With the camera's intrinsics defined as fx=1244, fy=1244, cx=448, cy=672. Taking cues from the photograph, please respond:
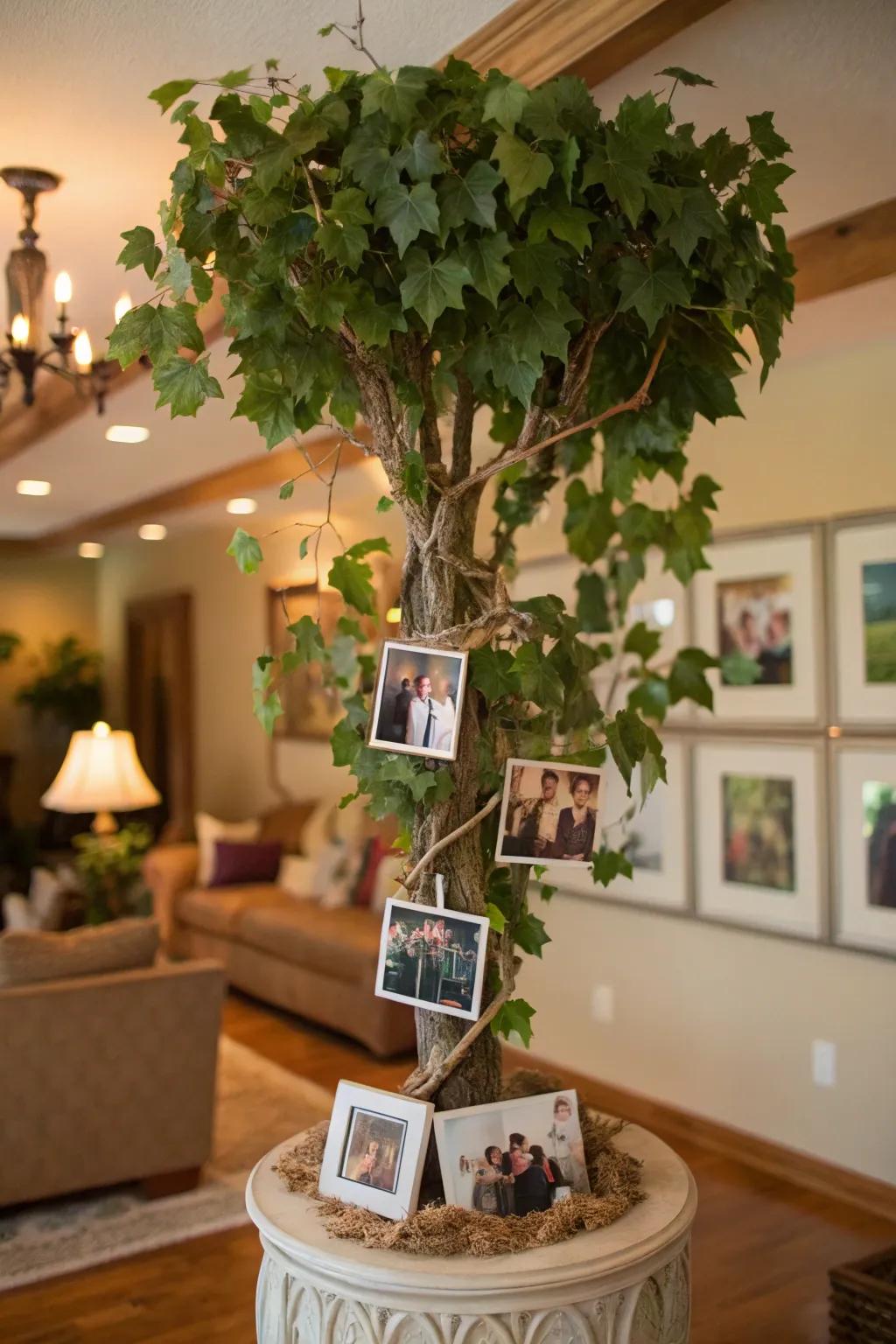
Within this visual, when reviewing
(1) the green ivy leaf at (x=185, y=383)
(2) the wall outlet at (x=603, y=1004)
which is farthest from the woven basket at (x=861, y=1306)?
(1) the green ivy leaf at (x=185, y=383)

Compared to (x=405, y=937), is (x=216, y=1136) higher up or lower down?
lower down

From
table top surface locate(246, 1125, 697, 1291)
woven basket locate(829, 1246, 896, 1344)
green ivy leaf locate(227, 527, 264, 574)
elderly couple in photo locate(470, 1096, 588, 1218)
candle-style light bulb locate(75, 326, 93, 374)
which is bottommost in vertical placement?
woven basket locate(829, 1246, 896, 1344)

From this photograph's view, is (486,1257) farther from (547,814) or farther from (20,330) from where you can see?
(20,330)

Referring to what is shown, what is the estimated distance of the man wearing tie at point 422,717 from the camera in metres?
1.75

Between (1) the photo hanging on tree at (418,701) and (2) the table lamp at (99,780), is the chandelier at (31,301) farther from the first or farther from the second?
(2) the table lamp at (99,780)

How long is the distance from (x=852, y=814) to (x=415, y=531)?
7.81 feet

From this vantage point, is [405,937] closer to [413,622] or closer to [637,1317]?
[413,622]

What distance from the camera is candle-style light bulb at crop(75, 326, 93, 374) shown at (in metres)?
3.11

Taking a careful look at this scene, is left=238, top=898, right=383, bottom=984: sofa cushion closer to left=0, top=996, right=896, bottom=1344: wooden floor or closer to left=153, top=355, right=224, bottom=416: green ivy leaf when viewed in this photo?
left=0, top=996, right=896, bottom=1344: wooden floor

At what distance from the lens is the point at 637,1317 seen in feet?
5.29

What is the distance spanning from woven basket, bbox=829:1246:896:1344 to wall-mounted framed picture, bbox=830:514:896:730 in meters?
1.54

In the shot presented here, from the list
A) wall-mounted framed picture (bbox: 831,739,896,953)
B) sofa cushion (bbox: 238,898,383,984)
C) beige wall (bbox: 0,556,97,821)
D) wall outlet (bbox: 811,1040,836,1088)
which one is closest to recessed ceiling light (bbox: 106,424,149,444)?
sofa cushion (bbox: 238,898,383,984)

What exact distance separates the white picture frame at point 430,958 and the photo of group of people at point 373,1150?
17 cm

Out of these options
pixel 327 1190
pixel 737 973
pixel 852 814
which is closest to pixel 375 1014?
pixel 737 973
